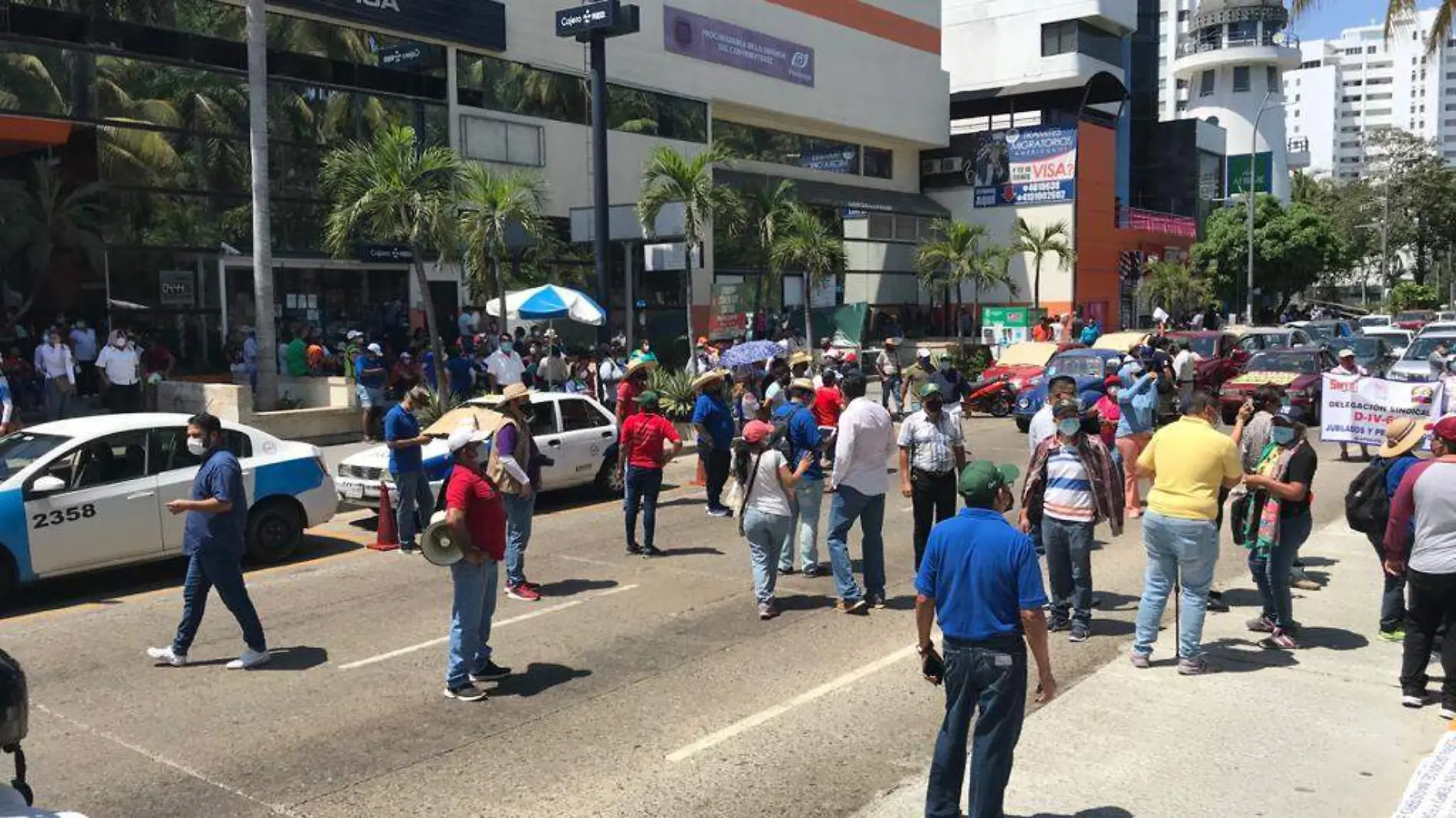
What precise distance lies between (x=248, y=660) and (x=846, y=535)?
439 centimetres

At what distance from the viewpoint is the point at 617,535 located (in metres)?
12.8

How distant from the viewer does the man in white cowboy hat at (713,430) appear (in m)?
13.3

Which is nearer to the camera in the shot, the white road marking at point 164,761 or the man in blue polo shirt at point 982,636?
the man in blue polo shirt at point 982,636

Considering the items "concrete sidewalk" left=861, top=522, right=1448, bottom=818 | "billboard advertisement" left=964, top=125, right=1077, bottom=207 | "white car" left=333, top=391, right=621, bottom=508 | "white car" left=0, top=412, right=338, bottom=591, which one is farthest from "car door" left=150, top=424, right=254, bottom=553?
"billboard advertisement" left=964, top=125, right=1077, bottom=207

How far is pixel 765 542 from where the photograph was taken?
898 cm

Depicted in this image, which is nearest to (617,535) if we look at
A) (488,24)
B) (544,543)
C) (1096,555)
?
(544,543)

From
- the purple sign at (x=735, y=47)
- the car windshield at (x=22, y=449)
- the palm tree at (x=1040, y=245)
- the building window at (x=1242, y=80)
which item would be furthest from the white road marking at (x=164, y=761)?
the building window at (x=1242, y=80)

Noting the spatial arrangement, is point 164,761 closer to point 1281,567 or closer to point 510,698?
point 510,698

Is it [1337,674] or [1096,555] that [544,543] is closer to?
[1096,555]

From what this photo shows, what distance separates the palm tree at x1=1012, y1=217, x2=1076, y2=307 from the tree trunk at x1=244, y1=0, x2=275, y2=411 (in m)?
28.0

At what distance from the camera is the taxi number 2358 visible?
32.0ft

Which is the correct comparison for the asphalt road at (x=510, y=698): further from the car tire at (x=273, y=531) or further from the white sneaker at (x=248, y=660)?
the car tire at (x=273, y=531)

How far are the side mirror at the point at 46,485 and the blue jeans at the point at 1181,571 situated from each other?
8.52 metres

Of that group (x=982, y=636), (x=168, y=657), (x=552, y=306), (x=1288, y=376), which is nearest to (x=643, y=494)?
(x=168, y=657)
